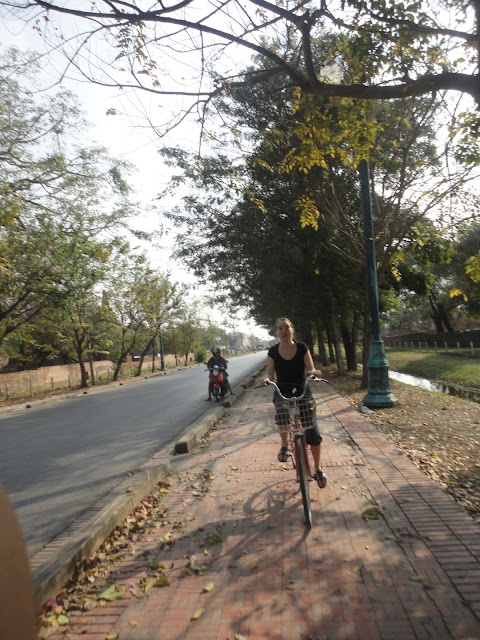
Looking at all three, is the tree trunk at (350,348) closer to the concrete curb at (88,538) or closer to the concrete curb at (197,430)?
the concrete curb at (197,430)

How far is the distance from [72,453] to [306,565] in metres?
5.71

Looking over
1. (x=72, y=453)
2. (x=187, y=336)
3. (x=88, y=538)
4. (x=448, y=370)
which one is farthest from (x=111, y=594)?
(x=187, y=336)

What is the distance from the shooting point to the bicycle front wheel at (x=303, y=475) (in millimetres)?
4074

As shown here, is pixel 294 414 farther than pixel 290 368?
No

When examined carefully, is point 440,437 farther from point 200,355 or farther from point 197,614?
point 200,355

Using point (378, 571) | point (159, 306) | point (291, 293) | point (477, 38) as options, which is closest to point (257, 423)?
point (378, 571)

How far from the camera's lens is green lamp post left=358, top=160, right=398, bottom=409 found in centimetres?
1025

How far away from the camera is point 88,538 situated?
383cm

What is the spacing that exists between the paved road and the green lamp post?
422cm

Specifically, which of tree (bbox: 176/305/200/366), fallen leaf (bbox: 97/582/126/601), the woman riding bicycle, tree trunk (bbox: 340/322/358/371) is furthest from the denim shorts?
tree (bbox: 176/305/200/366)

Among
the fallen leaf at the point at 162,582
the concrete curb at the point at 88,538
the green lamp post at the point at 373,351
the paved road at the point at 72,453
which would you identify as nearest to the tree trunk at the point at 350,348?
the paved road at the point at 72,453

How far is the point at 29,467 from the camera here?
723 centimetres

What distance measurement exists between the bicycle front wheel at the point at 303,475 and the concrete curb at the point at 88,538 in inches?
69.4

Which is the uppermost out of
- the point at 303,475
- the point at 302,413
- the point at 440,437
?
the point at 302,413
